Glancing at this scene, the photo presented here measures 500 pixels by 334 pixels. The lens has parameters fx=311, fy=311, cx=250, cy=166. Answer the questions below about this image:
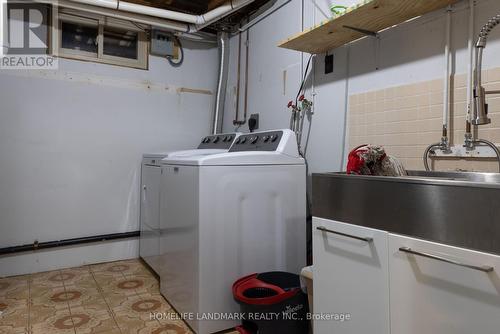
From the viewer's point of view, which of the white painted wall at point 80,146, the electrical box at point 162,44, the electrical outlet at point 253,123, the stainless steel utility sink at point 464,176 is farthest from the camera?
the electrical box at point 162,44

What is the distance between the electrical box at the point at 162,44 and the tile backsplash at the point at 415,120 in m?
1.93

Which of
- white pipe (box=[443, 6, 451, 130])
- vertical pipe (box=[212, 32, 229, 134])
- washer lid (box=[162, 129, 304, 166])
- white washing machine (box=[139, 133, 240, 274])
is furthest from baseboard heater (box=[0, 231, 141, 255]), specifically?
Result: white pipe (box=[443, 6, 451, 130])

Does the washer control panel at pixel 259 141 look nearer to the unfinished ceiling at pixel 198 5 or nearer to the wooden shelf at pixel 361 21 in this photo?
the wooden shelf at pixel 361 21

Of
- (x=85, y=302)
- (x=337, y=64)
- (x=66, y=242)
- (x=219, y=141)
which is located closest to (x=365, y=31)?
(x=337, y=64)

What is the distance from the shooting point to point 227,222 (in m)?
1.71

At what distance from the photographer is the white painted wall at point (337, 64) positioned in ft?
4.62

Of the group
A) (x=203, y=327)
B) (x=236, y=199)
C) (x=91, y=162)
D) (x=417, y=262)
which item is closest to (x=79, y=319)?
(x=203, y=327)

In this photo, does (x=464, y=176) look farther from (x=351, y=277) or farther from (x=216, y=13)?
(x=216, y=13)

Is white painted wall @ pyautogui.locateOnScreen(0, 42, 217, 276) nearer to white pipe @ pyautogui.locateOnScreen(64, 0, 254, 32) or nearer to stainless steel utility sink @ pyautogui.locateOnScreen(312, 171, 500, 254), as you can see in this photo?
white pipe @ pyautogui.locateOnScreen(64, 0, 254, 32)

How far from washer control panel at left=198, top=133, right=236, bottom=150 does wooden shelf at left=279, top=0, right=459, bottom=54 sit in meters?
0.95

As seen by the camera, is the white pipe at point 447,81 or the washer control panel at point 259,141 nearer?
the white pipe at point 447,81

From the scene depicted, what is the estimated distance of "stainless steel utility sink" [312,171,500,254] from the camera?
0.81 m

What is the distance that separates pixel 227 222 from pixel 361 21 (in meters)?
1.26

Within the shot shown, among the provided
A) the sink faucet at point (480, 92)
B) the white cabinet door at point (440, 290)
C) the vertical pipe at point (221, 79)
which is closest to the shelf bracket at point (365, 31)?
→ the sink faucet at point (480, 92)
